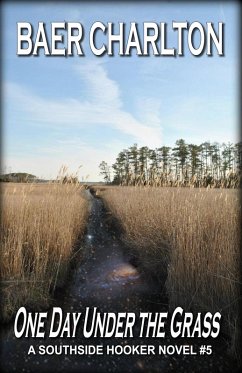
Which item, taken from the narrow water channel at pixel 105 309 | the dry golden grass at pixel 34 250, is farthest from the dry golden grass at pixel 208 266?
the dry golden grass at pixel 34 250

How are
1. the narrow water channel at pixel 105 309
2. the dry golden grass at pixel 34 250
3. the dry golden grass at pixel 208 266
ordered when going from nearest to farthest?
the narrow water channel at pixel 105 309
the dry golden grass at pixel 208 266
the dry golden grass at pixel 34 250

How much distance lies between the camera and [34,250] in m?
3.62

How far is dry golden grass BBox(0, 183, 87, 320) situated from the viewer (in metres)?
3.08

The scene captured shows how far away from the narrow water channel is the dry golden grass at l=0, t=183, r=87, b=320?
229 mm

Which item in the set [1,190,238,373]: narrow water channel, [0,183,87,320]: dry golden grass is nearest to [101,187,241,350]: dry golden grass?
[1,190,238,373]: narrow water channel

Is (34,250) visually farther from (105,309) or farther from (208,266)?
(208,266)

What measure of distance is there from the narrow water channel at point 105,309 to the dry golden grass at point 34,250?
0.23 metres

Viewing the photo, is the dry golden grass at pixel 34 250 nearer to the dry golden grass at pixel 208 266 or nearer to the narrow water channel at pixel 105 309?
the narrow water channel at pixel 105 309

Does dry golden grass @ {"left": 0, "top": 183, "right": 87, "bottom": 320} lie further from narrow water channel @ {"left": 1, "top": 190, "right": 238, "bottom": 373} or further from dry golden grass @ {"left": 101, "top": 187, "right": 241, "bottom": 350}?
dry golden grass @ {"left": 101, "top": 187, "right": 241, "bottom": 350}

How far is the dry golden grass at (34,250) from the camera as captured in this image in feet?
10.1

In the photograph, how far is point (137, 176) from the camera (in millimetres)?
6820

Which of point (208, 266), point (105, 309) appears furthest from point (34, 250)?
point (208, 266)

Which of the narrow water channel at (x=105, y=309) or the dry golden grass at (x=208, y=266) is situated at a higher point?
the dry golden grass at (x=208, y=266)

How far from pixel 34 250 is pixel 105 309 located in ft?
3.60
